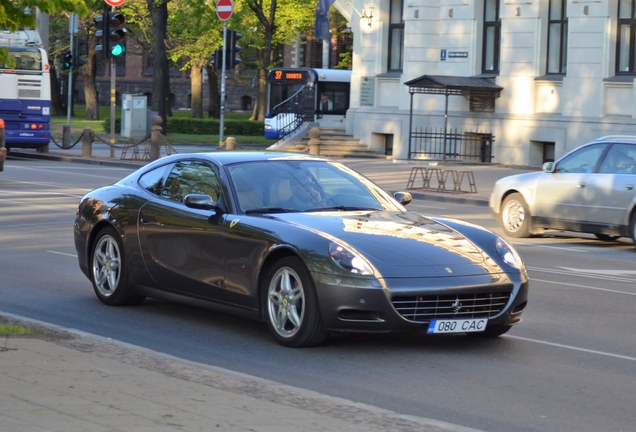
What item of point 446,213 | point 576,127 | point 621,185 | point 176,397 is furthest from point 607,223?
point 576,127

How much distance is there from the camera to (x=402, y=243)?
8.23 meters

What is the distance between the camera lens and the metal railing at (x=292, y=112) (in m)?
45.4

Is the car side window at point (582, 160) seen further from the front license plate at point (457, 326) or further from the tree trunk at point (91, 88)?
the tree trunk at point (91, 88)

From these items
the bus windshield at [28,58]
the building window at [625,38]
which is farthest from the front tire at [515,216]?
the bus windshield at [28,58]

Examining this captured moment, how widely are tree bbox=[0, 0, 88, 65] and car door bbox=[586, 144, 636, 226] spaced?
359 inches

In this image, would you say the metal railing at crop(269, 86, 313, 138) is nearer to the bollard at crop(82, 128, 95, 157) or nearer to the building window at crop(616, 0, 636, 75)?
the bollard at crop(82, 128, 95, 157)

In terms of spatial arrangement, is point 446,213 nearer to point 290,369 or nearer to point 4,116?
point 290,369

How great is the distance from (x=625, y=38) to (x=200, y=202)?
2532 cm

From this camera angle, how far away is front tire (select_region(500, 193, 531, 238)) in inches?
680

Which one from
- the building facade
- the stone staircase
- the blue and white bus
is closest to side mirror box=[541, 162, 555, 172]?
the building facade

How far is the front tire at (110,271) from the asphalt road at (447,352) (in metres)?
0.12

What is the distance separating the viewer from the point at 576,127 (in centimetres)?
3231

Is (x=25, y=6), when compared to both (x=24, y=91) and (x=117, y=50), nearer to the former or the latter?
(x=117, y=50)

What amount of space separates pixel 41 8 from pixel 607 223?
9807 millimetres
